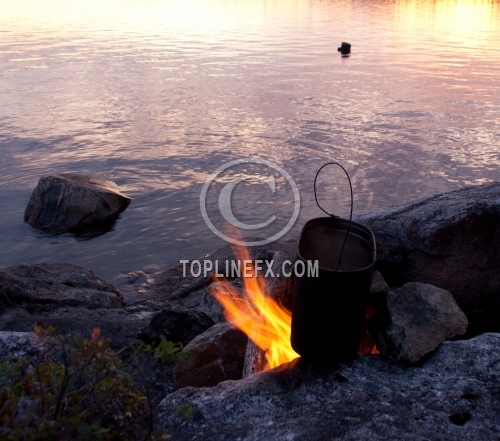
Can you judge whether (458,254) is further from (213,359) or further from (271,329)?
(213,359)

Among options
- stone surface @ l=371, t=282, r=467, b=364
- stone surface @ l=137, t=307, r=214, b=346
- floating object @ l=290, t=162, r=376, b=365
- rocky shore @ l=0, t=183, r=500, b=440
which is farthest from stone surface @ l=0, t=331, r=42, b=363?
stone surface @ l=371, t=282, r=467, b=364

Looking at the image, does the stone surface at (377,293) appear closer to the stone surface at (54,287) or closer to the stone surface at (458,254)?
the stone surface at (458,254)

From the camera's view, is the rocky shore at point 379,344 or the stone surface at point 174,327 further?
the stone surface at point 174,327

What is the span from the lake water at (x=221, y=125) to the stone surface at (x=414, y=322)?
594 cm

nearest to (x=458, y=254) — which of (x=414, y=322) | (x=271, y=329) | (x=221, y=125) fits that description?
(x=414, y=322)

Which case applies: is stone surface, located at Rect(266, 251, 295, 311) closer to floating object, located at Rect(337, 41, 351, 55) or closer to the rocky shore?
the rocky shore

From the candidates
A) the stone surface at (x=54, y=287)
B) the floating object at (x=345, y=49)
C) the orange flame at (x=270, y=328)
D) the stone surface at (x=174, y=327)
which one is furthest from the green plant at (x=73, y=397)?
the floating object at (x=345, y=49)

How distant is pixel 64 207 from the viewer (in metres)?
10.8

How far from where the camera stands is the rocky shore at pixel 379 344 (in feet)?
10.9

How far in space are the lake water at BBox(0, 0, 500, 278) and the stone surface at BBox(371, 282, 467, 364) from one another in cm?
594

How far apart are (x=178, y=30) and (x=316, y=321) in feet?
128

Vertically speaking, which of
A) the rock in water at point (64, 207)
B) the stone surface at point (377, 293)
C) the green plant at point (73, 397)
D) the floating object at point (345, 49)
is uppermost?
the floating object at point (345, 49)

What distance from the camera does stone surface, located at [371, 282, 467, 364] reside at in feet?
12.6

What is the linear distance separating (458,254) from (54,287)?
479cm
